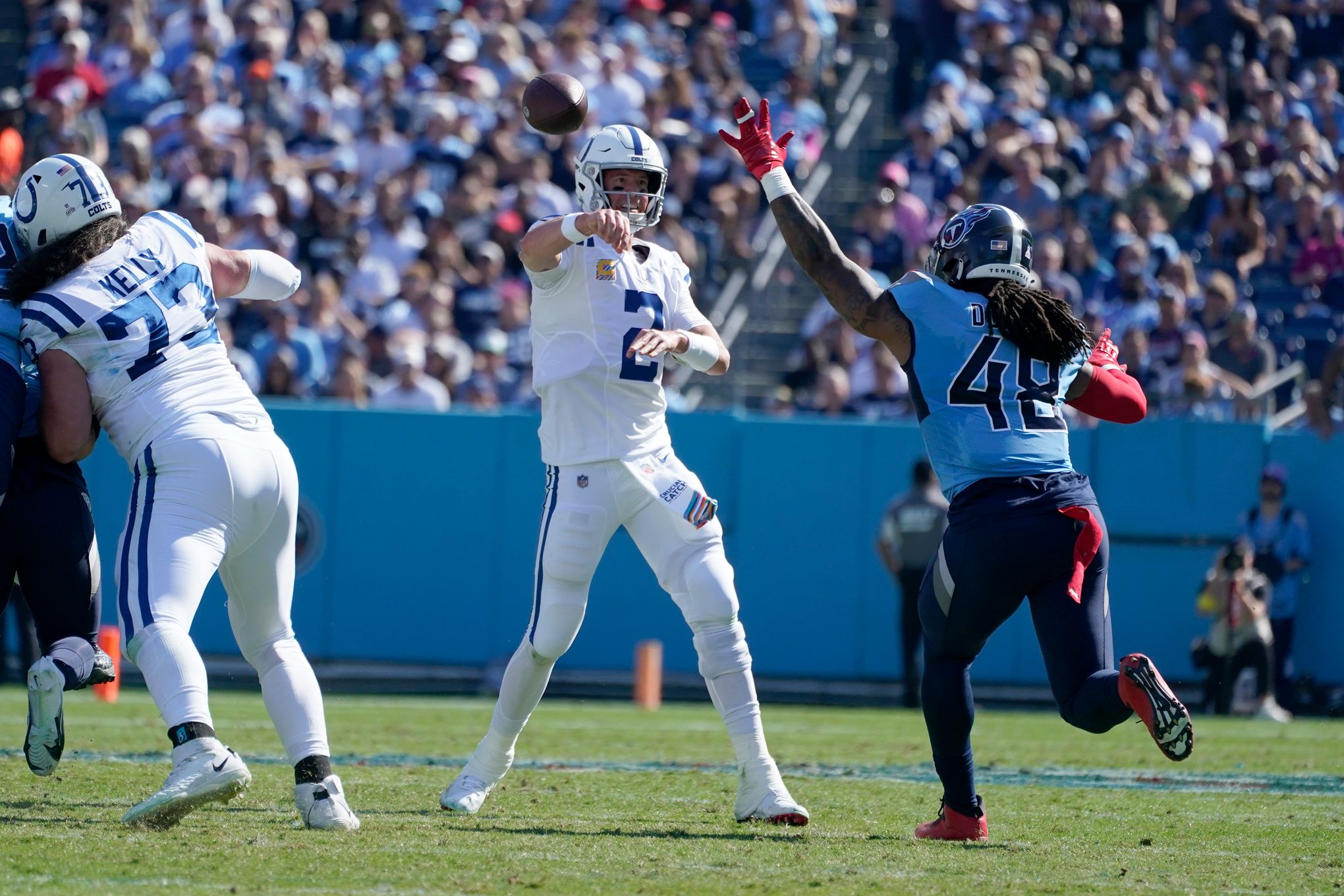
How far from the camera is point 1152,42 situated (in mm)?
16141

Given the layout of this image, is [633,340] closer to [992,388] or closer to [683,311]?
[683,311]

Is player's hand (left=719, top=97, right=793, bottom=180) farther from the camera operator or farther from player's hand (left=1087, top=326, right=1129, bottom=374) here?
the camera operator

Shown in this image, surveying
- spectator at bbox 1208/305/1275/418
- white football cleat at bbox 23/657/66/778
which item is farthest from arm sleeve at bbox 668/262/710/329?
spectator at bbox 1208/305/1275/418

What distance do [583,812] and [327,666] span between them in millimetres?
7237

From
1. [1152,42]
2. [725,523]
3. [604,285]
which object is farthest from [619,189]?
[1152,42]

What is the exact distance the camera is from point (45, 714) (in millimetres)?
5160

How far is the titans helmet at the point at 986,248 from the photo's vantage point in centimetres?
536

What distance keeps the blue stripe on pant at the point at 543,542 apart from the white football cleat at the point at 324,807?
89 cm

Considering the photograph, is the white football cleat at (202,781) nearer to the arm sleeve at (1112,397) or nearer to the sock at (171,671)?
the sock at (171,671)

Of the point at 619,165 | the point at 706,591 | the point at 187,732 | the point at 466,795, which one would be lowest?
the point at 466,795

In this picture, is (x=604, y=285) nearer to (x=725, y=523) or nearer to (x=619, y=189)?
(x=619, y=189)

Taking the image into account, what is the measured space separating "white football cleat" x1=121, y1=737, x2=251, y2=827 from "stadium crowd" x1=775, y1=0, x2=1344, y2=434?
28.9 ft

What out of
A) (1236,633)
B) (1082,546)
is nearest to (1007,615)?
(1082,546)

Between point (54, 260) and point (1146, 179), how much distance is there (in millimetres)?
10961
